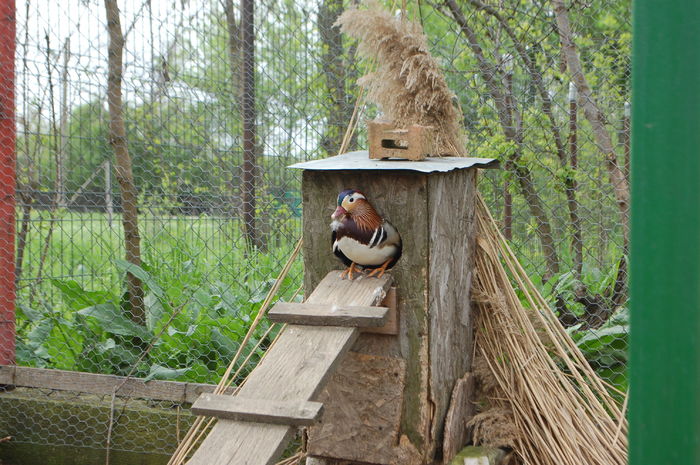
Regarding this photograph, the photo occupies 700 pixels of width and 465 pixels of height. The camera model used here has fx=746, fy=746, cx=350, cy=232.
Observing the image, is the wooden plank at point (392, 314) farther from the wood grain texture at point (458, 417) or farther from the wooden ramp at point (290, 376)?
the wood grain texture at point (458, 417)

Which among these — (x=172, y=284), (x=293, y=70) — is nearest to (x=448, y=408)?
(x=293, y=70)

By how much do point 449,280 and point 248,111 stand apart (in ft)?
4.85

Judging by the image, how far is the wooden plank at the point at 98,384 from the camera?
11.1 feet

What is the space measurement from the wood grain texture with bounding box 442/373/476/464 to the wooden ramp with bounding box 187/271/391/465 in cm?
49

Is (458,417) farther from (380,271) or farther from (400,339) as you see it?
(380,271)

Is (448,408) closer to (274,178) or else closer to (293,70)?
(274,178)

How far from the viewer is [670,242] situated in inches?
39.5

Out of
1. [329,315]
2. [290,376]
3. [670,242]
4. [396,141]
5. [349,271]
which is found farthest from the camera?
[396,141]

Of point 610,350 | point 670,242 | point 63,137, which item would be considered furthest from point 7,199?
point 670,242

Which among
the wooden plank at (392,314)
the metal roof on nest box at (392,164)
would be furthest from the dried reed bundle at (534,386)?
the wooden plank at (392,314)

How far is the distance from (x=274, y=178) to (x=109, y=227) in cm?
119

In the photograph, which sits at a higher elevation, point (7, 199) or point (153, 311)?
point (7, 199)

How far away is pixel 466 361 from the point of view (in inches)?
105

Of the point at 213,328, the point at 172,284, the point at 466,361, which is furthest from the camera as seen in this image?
the point at 172,284
